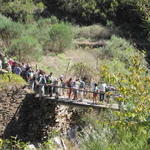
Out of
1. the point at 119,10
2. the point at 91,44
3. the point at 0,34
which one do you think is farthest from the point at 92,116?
the point at 119,10

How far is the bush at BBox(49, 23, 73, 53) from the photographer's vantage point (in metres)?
38.1

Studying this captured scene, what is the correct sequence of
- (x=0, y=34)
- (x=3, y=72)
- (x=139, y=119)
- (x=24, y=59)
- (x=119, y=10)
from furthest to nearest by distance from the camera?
(x=119, y=10) < (x=0, y=34) < (x=24, y=59) < (x=3, y=72) < (x=139, y=119)

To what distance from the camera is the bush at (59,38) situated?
38.1 metres

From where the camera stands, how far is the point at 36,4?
161 ft

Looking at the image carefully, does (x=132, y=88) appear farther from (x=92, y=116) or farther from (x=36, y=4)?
(x=36, y=4)

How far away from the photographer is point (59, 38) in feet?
125

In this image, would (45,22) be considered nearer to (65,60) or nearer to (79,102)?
(65,60)

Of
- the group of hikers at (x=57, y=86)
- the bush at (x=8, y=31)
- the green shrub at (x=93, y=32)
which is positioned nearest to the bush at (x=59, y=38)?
the bush at (x=8, y=31)

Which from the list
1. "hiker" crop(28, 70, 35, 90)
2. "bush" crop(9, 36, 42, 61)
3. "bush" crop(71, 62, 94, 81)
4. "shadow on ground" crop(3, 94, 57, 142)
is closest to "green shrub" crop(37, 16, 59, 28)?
"bush" crop(9, 36, 42, 61)

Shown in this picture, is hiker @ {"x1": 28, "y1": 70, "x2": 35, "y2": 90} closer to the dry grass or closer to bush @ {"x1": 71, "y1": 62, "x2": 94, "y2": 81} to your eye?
bush @ {"x1": 71, "y1": 62, "x2": 94, "y2": 81}

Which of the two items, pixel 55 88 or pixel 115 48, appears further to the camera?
pixel 115 48

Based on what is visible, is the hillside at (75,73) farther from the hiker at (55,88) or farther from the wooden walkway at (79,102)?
the wooden walkway at (79,102)

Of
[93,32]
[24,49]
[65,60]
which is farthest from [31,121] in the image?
[93,32]

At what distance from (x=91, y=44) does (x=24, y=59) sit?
30.5 feet
